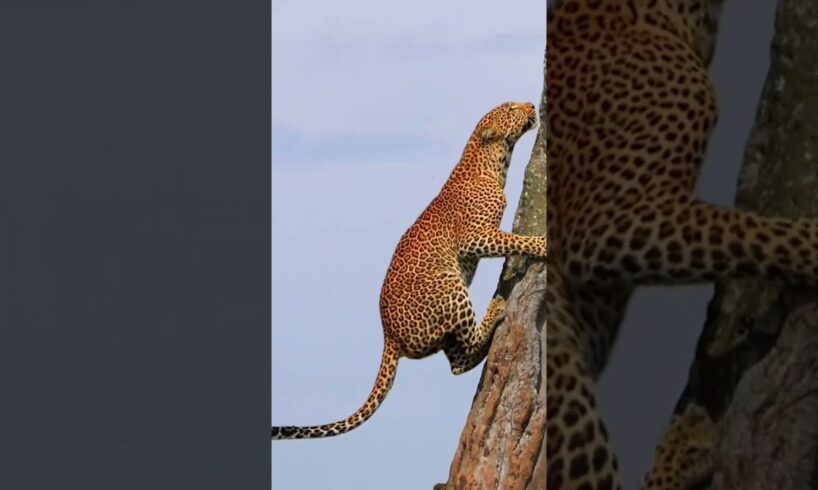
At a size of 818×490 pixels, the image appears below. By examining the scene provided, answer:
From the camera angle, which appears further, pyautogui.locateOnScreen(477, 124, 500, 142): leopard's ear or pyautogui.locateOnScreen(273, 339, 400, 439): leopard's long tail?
pyautogui.locateOnScreen(477, 124, 500, 142): leopard's ear

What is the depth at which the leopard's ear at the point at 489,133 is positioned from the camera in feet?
11.6

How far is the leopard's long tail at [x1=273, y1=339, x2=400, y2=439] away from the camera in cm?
341

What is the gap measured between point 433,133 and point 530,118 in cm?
26

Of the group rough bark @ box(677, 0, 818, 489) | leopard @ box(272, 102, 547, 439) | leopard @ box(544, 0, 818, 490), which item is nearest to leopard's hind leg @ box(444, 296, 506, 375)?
leopard @ box(272, 102, 547, 439)

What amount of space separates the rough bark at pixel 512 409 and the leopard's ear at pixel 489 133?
190 mm

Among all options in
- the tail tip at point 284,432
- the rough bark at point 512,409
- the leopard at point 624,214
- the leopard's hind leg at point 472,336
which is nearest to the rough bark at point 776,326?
the leopard at point 624,214

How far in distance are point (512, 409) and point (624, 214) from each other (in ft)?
4.48

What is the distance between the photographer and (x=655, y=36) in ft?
7.06

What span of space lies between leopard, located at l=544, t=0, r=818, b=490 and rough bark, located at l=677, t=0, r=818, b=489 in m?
0.03

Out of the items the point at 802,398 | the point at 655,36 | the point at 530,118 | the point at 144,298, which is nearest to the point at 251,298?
the point at 144,298

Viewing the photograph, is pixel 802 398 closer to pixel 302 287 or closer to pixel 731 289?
pixel 731 289

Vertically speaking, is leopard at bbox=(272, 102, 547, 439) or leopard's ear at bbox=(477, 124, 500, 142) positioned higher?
leopard's ear at bbox=(477, 124, 500, 142)

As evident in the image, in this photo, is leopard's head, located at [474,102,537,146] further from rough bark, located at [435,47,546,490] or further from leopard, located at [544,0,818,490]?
leopard, located at [544,0,818,490]

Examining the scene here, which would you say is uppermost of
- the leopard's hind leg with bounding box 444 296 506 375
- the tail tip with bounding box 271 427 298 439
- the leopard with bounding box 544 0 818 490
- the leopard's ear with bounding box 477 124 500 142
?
the leopard's ear with bounding box 477 124 500 142
